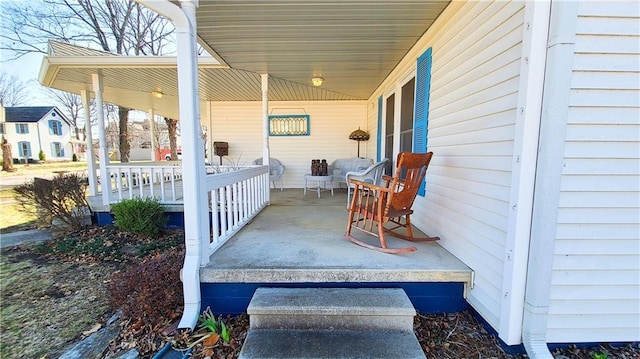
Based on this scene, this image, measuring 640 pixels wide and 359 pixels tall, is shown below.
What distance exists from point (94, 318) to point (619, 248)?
401 centimetres

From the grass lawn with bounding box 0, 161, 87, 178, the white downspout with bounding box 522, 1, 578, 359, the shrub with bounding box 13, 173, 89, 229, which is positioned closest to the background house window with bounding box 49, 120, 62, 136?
the grass lawn with bounding box 0, 161, 87, 178

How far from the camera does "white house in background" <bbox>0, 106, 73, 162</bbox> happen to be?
2305 centimetres

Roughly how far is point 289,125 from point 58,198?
4776 millimetres

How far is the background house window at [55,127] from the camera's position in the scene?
25377 mm

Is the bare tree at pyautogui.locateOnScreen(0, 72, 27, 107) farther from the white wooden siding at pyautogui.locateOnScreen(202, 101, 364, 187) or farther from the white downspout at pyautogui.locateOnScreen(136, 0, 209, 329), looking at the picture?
the white downspout at pyautogui.locateOnScreen(136, 0, 209, 329)

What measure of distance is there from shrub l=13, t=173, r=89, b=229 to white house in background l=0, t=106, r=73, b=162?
2551 centimetres

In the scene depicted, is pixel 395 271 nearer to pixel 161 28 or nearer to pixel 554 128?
pixel 554 128

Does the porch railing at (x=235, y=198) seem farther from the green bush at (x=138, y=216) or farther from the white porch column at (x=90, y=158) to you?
the white porch column at (x=90, y=158)

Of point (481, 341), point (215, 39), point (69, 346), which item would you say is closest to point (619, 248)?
point (481, 341)

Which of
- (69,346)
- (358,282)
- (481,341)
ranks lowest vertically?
(69,346)

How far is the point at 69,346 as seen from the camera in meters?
2.03

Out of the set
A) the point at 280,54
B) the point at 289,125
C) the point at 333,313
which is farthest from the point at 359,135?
the point at 333,313

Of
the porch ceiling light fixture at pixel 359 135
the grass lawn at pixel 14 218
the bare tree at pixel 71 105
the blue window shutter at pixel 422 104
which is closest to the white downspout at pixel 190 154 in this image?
the blue window shutter at pixel 422 104

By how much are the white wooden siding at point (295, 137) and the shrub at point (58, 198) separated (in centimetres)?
316
